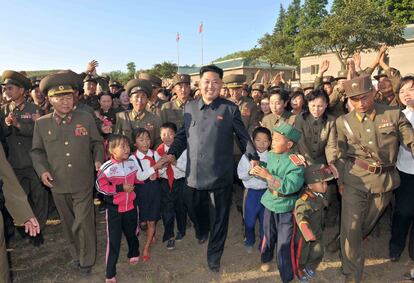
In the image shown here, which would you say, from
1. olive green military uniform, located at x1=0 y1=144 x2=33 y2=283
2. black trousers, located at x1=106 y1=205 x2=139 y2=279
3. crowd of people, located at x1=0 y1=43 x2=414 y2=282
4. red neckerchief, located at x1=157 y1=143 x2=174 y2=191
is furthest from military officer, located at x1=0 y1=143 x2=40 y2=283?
red neckerchief, located at x1=157 y1=143 x2=174 y2=191

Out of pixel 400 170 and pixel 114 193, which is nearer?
pixel 114 193

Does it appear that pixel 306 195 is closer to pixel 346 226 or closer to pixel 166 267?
pixel 346 226

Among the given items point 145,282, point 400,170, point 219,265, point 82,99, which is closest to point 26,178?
point 82,99

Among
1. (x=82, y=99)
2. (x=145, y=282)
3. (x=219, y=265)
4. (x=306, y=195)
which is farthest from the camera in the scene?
(x=82, y=99)

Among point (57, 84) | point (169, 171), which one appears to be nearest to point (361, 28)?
point (169, 171)

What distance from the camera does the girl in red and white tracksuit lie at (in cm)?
404

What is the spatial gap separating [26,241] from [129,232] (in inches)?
88.6

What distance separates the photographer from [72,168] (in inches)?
169

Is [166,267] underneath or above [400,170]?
underneath

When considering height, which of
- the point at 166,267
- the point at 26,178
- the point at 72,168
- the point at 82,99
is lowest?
the point at 166,267

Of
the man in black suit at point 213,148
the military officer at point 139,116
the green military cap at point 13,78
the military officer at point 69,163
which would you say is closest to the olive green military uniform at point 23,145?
the green military cap at point 13,78

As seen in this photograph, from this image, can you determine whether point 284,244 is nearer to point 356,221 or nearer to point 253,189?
point 356,221

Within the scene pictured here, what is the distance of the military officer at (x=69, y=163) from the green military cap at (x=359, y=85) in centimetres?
329

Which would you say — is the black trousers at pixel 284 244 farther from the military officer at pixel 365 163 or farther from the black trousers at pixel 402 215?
the black trousers at pixel 402 215
